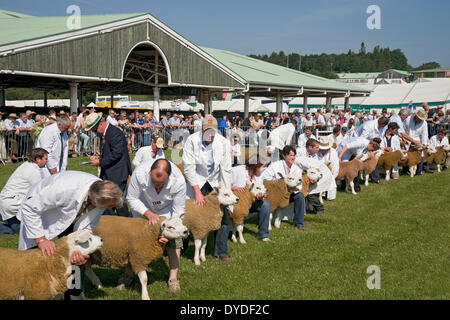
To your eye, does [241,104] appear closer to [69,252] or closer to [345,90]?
[345,90]

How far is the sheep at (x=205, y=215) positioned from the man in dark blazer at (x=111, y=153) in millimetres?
1172

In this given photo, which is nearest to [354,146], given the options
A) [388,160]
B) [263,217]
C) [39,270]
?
[388,160]

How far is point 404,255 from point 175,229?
3.84 m

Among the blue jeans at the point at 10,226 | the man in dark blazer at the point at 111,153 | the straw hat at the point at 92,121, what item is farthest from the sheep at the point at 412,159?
the blue jeans at the point at 10,226

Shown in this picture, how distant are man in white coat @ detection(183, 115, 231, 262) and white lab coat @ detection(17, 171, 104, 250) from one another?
209 centimetres

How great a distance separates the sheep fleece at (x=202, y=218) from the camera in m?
5.96

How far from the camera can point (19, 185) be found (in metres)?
6.80

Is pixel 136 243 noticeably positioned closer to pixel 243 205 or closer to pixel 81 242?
pixel 81 242

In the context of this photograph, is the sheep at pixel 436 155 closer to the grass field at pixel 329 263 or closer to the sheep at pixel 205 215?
the grass field at pixel 329 263

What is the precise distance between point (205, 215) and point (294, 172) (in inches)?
103

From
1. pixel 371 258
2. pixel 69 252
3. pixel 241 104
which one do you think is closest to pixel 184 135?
pixel 371 258

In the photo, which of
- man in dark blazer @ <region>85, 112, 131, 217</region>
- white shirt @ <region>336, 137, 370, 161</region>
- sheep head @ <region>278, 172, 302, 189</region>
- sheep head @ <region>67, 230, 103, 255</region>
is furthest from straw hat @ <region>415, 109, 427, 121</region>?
sheep head @ <region>67, 230, 103, 255</region>

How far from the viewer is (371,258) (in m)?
6.37

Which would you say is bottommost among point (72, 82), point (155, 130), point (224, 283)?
point (224, 283)
